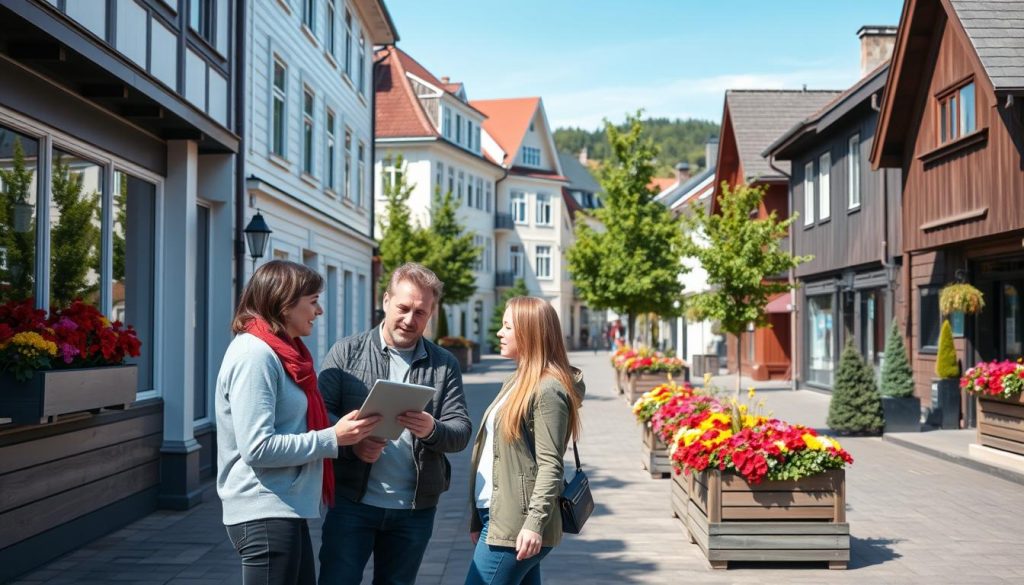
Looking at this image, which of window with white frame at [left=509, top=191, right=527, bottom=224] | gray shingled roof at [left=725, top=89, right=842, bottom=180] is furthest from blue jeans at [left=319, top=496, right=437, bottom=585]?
window with white frame at [left=509, top=191, right=527, bottom=224]

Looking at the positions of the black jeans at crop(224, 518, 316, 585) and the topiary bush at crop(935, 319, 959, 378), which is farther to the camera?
the topiary bush at crop(935, 319, 959, 378)

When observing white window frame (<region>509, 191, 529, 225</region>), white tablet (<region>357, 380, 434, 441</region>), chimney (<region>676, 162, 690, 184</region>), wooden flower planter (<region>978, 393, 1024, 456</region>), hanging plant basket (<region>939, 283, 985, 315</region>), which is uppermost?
chimney (<region>676, 162, 690, 184</region>)

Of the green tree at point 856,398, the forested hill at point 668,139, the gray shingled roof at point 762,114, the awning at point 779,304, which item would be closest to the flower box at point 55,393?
the green tree at point 856,398

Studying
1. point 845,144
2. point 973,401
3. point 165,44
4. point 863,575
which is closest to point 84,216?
point 165,44

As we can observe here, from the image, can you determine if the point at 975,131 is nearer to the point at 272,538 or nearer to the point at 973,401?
the point at 973,401

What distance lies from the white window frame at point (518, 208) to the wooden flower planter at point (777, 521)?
54.1 meters

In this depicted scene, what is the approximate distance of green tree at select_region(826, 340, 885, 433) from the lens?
51.6ft

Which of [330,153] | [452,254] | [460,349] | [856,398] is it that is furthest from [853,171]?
[452,254]

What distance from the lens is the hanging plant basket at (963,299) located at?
15.7 m

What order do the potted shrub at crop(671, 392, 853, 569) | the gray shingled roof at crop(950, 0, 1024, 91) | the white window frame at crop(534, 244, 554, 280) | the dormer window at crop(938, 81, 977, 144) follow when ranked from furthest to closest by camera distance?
the white window frame at crop(534, 244, 554, 280) → the dormer window at crop(938, 81, 977, 144) → the gray shingled roof at crop(950, 0, 1024, 91) → the potted shrub at crop(671, 392, 853, 569)

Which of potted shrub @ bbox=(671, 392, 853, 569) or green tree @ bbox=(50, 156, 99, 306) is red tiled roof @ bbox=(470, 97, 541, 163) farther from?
potted shrub @ bbox=(671, 392, 853, 569)

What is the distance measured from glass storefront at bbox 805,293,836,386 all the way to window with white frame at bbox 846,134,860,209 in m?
2.92

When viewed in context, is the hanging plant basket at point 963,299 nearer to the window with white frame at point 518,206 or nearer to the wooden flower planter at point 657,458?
the wooden flower planter at point 657,458

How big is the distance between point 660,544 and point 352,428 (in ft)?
16.6
